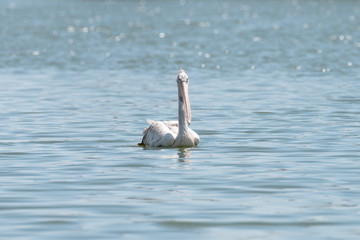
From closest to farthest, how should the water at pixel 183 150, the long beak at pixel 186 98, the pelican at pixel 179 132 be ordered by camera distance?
1. the water at pixel 183 150
2. the pelican at pixel 179 132
3. the long beak at pixel 186 98

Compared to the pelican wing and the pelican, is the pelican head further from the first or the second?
the pelican wing

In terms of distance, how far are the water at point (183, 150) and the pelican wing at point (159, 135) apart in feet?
0.64

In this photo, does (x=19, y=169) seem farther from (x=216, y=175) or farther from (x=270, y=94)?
(x=270, y=94)

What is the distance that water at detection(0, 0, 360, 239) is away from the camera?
10.0 meters

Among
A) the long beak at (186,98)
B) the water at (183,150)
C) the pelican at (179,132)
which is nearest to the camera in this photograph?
the water at (183,150)

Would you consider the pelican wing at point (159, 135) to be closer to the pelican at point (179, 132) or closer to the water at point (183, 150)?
the pelican at point (179, 132)

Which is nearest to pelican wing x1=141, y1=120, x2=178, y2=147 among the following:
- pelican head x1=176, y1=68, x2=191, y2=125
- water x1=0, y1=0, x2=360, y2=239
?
water x1=0, y1=0, x2=360, y2=239

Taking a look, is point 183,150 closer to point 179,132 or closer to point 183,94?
point 179,132

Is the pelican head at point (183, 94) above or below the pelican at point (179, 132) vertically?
above

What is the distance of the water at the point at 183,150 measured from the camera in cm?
1002

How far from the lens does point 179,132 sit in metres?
15.4

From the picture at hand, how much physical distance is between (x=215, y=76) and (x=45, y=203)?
63.3 feet

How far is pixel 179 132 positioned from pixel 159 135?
42cm

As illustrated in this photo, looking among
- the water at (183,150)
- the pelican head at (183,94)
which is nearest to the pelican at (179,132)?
the pelican head at (183,94)
